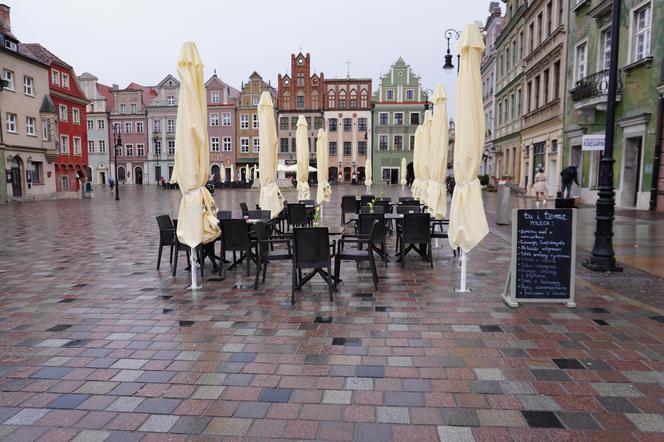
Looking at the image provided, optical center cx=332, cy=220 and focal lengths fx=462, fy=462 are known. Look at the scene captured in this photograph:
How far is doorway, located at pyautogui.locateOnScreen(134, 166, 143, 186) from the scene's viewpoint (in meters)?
68.1

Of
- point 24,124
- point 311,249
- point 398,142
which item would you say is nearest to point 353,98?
point 398,142

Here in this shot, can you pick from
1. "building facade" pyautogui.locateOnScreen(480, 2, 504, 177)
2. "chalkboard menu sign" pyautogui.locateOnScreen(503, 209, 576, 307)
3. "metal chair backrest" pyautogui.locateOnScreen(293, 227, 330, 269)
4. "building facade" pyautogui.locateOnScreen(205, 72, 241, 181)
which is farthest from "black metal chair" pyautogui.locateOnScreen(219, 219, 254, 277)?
"building facade" pyautogui.locateOnScreen(205, 72, 241, 181)

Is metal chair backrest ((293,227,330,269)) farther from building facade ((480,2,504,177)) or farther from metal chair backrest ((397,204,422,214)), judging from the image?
building facade ((480,2,504,177))

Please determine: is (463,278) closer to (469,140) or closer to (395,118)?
(469,140)

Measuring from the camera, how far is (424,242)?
26.9 ft

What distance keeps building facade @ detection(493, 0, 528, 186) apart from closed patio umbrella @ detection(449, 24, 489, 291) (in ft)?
89.3

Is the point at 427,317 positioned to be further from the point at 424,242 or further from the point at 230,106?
the point at 230,106

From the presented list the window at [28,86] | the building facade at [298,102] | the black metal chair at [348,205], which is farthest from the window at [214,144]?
the black metal chair at [348,205]

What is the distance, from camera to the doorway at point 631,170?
1788 cm

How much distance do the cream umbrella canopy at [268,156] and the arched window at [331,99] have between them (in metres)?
55.8

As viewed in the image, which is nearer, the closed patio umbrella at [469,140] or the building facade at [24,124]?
the closed patio umbrella at [469,140]

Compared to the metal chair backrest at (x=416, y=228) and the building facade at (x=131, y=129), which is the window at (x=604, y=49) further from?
the building facade at (x=131, y=129)

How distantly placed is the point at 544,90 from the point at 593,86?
25.2ft

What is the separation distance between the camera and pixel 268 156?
1077 cm
